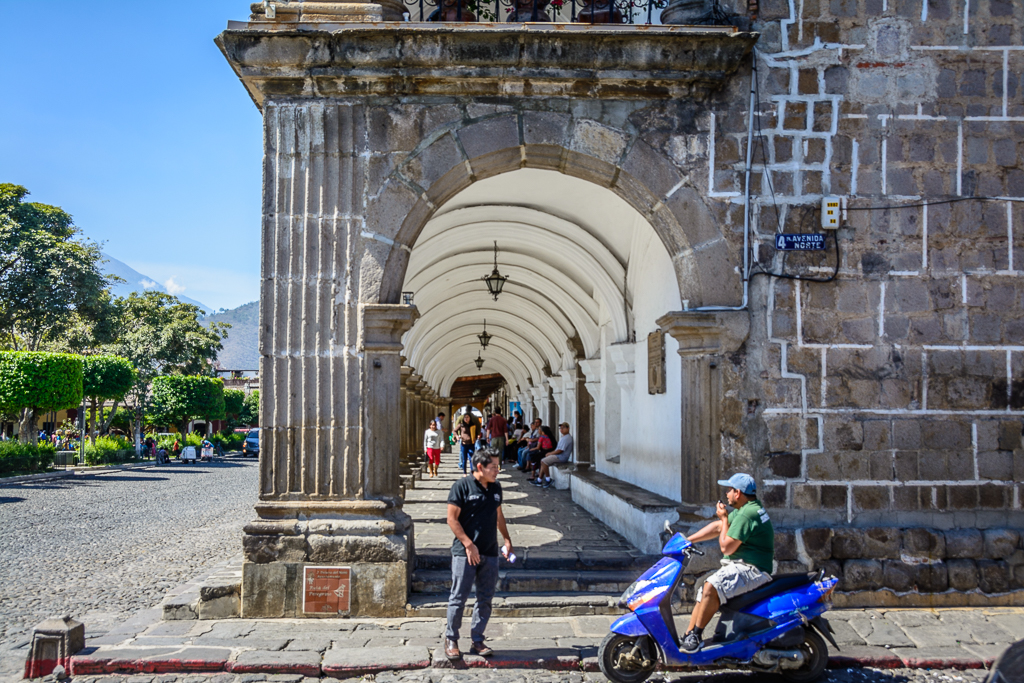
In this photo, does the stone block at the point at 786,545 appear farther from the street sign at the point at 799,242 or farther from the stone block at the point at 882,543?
the street sign at the point at 799,242

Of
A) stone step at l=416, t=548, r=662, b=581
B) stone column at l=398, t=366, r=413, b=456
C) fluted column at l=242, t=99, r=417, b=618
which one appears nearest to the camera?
fluted column at l=242, t=99, r=417, b=618

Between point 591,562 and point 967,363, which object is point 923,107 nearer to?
point 967,363

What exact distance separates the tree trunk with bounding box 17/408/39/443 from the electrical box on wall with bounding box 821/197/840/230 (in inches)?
1028

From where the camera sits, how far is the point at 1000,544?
613 centimetres

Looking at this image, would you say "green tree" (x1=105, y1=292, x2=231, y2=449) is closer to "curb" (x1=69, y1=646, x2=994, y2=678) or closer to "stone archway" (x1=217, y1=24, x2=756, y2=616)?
"stone archway" (x1=217, y1=24, x2=756, y2=616)

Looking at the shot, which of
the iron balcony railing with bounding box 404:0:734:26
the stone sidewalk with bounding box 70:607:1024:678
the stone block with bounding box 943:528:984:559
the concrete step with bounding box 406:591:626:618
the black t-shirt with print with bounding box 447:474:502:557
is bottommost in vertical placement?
the stone sidewalk with bounding box 70:607:1024:678

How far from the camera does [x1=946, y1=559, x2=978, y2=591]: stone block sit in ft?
20.0

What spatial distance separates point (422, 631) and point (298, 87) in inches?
159

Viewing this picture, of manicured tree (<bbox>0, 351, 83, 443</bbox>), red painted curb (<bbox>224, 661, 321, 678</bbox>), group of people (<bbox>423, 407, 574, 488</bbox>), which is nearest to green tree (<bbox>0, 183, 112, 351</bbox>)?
manicured tree (<bbox>0, 351, 83, 443</bbox>)

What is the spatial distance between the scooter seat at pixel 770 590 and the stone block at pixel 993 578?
7.32ft

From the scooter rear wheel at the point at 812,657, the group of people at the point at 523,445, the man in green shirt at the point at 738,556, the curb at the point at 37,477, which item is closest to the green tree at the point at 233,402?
the curb at the point at 37,477

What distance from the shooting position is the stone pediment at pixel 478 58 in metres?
6.07

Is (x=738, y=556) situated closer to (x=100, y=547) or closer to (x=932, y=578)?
(x=932, y=578)

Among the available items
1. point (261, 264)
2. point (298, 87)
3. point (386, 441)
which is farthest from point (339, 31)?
point (386, 441)
